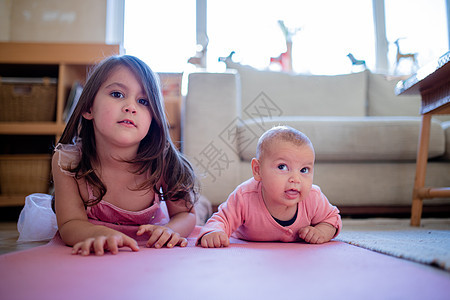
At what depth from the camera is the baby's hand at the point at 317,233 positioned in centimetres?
81

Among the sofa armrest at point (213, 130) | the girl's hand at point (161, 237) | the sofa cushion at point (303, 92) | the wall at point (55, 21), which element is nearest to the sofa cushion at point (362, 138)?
the sofa armrest at point (213, 130)

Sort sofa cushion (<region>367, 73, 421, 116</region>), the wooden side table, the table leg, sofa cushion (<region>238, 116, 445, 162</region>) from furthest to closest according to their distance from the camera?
sofa cushion (<region>367, 73, 421, 116</region>) → sofa cushion (<region>238, 116, 445, 162</region>) → the table leg → the wooden side table

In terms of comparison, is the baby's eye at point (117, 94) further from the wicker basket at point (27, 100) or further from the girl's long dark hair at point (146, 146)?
the wicker basket at point (27, 100)

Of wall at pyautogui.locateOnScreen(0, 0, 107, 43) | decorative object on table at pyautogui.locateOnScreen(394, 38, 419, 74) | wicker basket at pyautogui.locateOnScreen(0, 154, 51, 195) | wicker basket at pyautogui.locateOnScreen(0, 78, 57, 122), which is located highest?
wall at pyautogui.locateOnScreen(0, 0, 107, 43)

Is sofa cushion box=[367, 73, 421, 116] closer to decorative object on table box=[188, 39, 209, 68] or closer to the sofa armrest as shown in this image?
the sofa armrest

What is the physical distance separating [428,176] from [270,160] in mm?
1081

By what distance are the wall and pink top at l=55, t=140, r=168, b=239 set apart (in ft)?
7.37

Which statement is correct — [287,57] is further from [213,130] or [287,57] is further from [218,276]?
[218,276]

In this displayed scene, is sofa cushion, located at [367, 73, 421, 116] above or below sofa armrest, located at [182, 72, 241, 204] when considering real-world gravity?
above

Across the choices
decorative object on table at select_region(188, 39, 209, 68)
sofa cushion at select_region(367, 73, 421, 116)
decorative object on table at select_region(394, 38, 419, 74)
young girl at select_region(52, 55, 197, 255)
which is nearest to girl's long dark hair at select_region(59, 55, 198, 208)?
young girl at select_region(52, 55, 197, 255)

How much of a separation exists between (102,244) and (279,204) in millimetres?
428

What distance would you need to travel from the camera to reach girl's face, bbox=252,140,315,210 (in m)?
0.78

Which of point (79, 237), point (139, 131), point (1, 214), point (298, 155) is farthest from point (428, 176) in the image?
point (1, 214)

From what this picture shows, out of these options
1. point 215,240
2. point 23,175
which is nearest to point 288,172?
point 215,240
